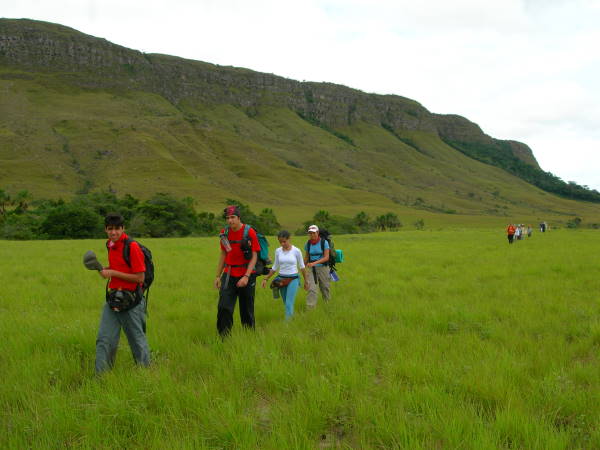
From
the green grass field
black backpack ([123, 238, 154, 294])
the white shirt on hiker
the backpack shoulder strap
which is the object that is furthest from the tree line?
the backpack shoulder strap

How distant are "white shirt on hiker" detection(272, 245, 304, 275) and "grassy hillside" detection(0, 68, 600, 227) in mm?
86337

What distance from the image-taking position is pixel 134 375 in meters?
4.00

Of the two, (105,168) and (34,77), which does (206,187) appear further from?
(34,77)

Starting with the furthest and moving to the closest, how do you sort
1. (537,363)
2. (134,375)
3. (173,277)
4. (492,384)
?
(173,277), (537,363), (134,375), (492,384)

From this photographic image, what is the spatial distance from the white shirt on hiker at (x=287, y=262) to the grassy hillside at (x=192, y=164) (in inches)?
3399

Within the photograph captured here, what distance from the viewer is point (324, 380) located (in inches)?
146

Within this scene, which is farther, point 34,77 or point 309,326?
point 34,77

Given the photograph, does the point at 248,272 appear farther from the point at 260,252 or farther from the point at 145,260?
the point at 145,260

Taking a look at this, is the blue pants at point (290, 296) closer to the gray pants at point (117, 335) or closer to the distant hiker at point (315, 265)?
the distant hiker at point (315, 265)

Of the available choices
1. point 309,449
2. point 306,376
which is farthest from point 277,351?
point 309,449

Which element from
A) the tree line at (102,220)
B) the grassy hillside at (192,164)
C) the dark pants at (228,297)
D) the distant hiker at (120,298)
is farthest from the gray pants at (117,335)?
the grassy hillside at (192,164)

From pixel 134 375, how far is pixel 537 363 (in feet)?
14.5

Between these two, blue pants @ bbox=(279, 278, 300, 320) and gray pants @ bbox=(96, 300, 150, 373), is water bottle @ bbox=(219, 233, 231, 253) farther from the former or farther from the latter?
blue pants @ bbox=(279, 278, 300, 320)

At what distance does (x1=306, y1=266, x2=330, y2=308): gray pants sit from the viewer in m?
7.47
